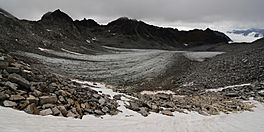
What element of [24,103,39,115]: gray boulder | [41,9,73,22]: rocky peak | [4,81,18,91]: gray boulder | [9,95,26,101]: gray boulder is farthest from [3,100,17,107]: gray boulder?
[41,9,73,22]: rocky peak

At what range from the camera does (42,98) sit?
1096cm

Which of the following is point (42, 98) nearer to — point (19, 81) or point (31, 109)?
point (31, 109)

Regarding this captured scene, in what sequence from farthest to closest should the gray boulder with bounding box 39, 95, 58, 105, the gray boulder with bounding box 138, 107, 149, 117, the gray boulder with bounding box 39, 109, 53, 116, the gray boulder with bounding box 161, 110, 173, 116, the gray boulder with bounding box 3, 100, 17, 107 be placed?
the gray boulder with bounding box 161, 110, 173, 116
the gray boulder with bounding box 138, 107, 149, 117
the gray boulder with bounding box 39, 95, 58, 105
the gray boulder with bounding box 39, 109, 53, 116
the gray boulder with bounding box 3, 100, 17, 107

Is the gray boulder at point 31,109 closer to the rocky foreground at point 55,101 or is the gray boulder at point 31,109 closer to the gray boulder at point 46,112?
the rocky foreground at point 55,101

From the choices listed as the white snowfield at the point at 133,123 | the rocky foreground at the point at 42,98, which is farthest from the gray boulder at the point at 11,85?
the white snowfield at the point at 133,123

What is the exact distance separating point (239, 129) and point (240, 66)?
2703cm

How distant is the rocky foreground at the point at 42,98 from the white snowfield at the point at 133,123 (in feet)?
1.43

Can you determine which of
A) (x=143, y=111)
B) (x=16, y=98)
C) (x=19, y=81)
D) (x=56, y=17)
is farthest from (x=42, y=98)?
(x=56, y=17)

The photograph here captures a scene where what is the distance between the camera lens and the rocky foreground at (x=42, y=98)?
10305 mm

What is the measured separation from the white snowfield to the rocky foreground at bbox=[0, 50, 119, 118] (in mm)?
437

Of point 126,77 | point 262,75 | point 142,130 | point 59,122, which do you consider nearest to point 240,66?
point 262,75

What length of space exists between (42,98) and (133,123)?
3804 millimetres

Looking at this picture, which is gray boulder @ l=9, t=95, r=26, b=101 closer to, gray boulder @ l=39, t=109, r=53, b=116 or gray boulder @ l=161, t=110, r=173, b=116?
gray boulder @ l=39, t=109, r=53, b=116

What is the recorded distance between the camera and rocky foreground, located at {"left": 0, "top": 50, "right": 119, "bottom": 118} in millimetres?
10305
